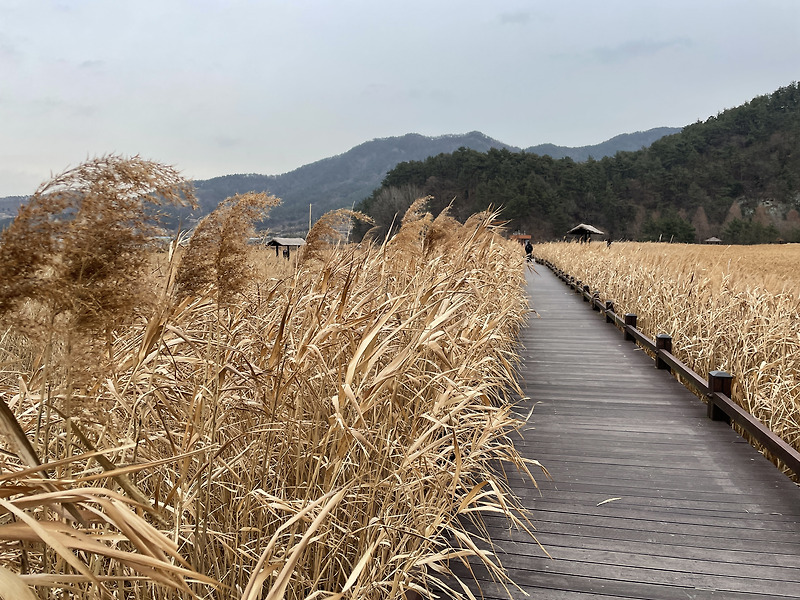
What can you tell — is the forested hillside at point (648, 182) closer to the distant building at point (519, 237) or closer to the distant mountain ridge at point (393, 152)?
the distant building at point (519, 237)

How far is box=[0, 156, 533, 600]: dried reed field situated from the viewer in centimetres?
82

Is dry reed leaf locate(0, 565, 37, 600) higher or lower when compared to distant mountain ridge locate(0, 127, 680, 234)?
lower

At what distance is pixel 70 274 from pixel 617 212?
63803 millimetres

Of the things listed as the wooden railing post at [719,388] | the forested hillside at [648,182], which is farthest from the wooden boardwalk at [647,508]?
the forested hillside at [648,182]

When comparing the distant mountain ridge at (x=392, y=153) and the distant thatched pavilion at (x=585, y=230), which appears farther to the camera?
the distant mountain ridge at (x=392, y=153)

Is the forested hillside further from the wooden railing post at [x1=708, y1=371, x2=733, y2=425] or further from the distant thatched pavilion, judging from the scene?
the wooden railing post at [x1=708, y1=371, x2=733, y2=425]

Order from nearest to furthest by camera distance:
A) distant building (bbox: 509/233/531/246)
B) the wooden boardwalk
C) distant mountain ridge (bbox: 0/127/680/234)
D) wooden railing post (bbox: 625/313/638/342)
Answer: the wooden boardwalk → wooden railing post (bbox: 625/313/638/342) → distant building (bbox: 509/233/531/246) → distant mountain ridge (bbox: 0/127/680/234)

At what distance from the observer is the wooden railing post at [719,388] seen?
3703 millimetres

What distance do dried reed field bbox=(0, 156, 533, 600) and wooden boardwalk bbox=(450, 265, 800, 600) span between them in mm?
259

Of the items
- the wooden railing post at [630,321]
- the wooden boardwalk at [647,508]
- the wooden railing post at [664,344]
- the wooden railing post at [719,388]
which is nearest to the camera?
the wooden boardwalk at [647,508]

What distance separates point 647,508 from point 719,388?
1607 millimetres

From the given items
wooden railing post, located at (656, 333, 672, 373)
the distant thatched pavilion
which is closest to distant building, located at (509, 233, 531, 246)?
the distant thatched pavilion

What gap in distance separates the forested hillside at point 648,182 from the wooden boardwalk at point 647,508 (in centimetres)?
4492

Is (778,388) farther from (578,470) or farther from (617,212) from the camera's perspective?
(617,212)
